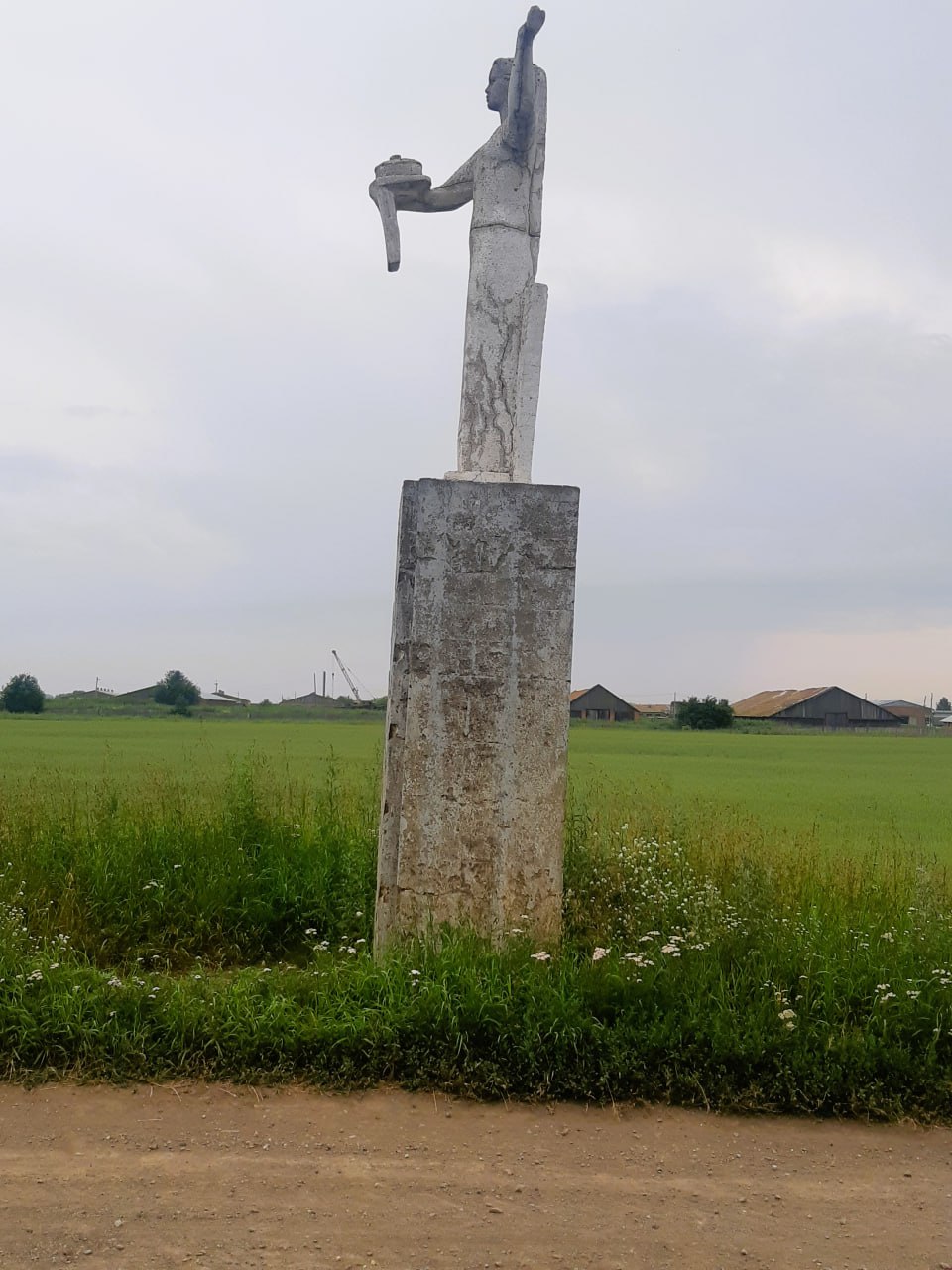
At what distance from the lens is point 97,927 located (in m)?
5.72

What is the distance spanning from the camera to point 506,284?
5.82 m

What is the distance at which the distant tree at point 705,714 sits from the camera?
5403 centimetres

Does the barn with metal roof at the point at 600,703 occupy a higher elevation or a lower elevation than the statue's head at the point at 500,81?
lower

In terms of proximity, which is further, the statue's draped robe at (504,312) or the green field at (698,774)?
the green field at (698,774)

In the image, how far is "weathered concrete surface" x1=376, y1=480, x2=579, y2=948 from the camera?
525 centimetres

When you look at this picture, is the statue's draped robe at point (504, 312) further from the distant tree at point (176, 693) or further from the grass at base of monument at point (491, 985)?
the distant tree at point (176, 693)

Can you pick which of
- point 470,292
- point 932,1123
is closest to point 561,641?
point 470,292

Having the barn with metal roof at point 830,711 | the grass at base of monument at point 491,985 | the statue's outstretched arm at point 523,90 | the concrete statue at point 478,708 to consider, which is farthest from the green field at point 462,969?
the barn with metal roof at point 830,711

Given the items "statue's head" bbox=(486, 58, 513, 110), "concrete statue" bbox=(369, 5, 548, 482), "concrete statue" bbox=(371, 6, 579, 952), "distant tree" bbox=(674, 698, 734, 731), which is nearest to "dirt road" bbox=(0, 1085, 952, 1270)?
"concrete statue" bbox=(371, 6, 579, 952)

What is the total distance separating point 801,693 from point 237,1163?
216 feet

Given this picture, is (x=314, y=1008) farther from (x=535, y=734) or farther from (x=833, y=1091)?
→ (x=833, y=1091)

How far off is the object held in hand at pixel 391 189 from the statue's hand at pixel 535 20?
41.2 inches

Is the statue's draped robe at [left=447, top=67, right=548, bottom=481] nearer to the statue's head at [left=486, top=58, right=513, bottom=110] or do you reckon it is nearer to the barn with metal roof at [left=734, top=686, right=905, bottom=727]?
the statue's head at [left=486, top=58, right=513, bottom=110]

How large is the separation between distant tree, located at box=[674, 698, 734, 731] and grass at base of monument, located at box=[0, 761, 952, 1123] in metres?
48.6
